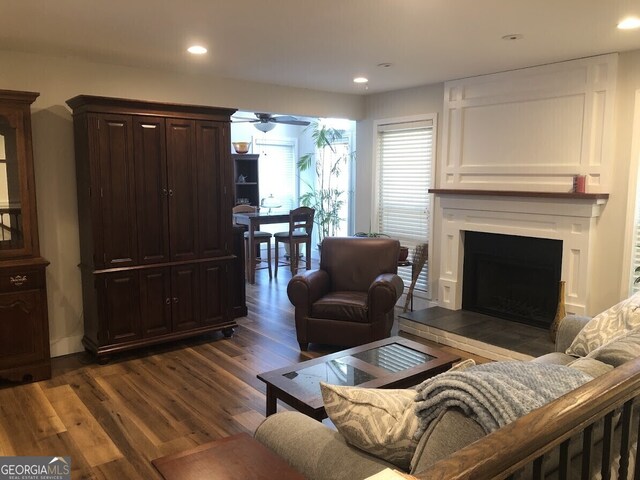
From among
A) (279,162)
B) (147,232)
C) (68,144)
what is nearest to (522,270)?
(147,232)

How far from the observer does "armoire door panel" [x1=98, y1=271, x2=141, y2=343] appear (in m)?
4.03

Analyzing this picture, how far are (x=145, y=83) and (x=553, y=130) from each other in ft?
11.5

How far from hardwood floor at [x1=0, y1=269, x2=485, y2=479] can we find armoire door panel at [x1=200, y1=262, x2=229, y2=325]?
24 cm

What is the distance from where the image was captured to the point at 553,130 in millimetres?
4246

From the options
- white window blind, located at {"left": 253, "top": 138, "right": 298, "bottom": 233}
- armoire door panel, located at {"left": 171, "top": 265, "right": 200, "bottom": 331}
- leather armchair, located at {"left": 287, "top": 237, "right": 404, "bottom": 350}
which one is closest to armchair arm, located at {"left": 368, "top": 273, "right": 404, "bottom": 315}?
leather armchair, located at {"left": 287, "top": 237, "right": 404, "bottom": 350}

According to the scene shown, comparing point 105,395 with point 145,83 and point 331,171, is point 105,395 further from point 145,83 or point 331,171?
point 331,171

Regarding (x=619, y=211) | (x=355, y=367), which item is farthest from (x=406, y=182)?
(x=355, y=367)

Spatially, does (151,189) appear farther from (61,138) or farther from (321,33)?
(321,33)

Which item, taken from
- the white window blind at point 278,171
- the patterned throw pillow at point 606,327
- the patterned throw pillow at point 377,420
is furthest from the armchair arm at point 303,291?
the white window blind at point 278,171

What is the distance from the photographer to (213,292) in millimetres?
4594

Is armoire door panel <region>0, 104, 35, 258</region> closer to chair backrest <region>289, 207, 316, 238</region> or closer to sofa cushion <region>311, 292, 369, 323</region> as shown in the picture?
sofa cushion <region>311, 292, 369, 323</region>

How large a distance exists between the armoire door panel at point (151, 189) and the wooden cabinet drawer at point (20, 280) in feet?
2.48

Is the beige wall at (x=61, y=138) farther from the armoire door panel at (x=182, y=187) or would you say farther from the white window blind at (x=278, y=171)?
the white window blind at (x=278, y=171)

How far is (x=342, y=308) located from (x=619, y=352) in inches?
100
